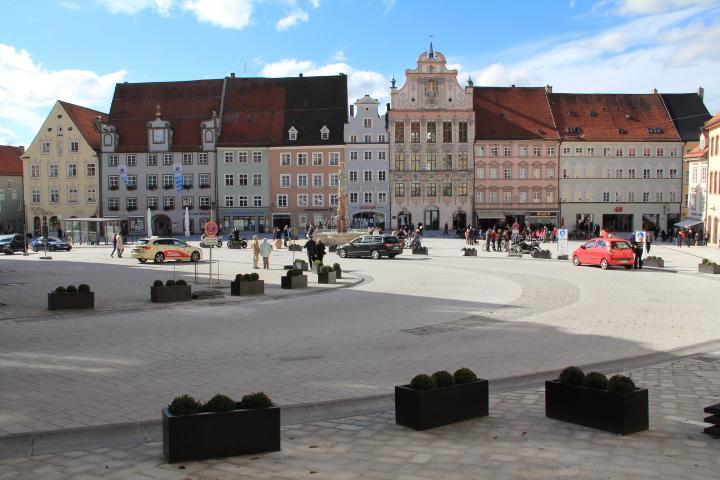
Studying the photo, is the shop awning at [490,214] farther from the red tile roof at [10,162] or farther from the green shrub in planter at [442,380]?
the green shrub in planter at [442,380]

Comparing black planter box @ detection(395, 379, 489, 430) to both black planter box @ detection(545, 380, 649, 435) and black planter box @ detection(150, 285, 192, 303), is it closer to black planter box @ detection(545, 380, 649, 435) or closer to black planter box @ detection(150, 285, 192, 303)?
black planter box @ detection(545, 380, 649, 435)

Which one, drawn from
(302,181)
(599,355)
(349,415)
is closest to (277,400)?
(349,415)

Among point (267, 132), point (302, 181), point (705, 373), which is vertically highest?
point (267, 132)

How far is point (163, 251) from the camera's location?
3634 centimetres

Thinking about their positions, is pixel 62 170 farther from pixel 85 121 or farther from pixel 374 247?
pixel 374 247

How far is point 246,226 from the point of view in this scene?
249ft

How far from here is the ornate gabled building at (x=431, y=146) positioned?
73250mm

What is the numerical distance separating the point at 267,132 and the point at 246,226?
1004 cm

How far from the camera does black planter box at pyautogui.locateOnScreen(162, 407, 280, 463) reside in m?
6.95

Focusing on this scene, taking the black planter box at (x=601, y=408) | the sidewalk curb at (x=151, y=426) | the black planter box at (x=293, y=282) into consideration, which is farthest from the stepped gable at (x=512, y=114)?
the black planter box at (x=601, y=408)

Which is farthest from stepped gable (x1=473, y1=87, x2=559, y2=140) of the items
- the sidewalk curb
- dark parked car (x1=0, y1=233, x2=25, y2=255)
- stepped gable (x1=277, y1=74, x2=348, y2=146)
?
the sidewalk curb

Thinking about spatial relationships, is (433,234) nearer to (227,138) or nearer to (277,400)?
(227,138)

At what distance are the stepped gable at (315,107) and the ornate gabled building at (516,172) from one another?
14.5 meters

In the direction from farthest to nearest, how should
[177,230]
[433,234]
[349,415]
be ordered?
[177,230], [433,234], [349,415]
